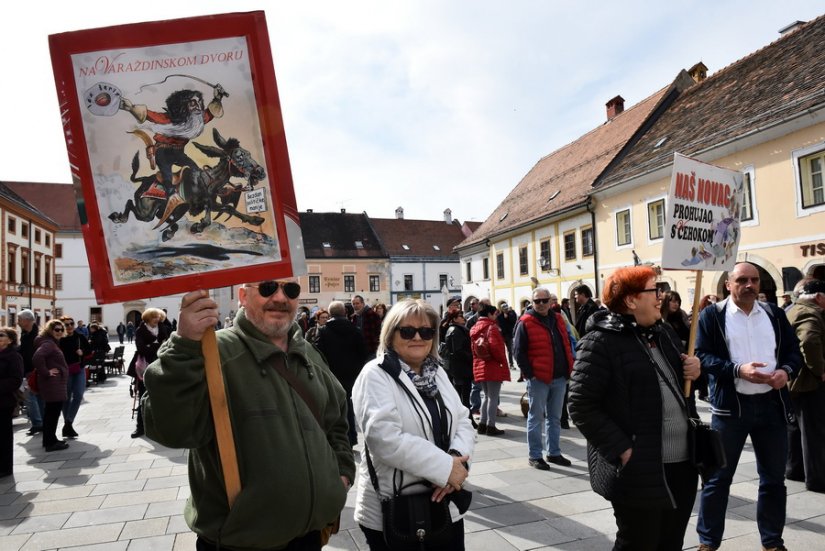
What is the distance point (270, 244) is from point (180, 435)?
2.39 feet

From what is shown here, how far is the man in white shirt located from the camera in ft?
12.1

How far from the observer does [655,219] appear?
19438 mm

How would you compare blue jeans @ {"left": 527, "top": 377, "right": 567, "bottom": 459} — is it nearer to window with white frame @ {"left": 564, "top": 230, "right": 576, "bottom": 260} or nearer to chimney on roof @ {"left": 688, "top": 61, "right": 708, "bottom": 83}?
window with white frame @ {"left": 564, "top": 230, "right": 576, "bottom": 260}

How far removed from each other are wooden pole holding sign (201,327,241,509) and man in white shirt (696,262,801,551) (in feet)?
10.3

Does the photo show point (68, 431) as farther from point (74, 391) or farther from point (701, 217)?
point (701, 217)

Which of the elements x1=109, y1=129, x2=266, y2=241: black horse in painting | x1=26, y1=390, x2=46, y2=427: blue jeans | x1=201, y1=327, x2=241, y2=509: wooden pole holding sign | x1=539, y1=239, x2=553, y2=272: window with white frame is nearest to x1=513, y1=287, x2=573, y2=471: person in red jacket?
x1=201, y1=327, x2=241, y2=509: wooden pole holding sign

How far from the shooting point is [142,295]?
1.86m

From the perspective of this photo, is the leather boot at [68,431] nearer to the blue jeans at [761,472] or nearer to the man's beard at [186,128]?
the man's beard at [186,128]

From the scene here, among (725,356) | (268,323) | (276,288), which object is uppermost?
(276,288)

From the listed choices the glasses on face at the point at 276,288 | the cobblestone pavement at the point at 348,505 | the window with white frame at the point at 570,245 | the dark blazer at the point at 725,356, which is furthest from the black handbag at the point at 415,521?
the window with white frame at the point at 570,245

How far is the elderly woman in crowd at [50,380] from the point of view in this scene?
7.38 metres

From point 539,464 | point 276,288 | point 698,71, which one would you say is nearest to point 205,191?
point 276,288

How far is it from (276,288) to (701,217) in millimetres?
2885

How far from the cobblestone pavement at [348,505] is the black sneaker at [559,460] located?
12cm
